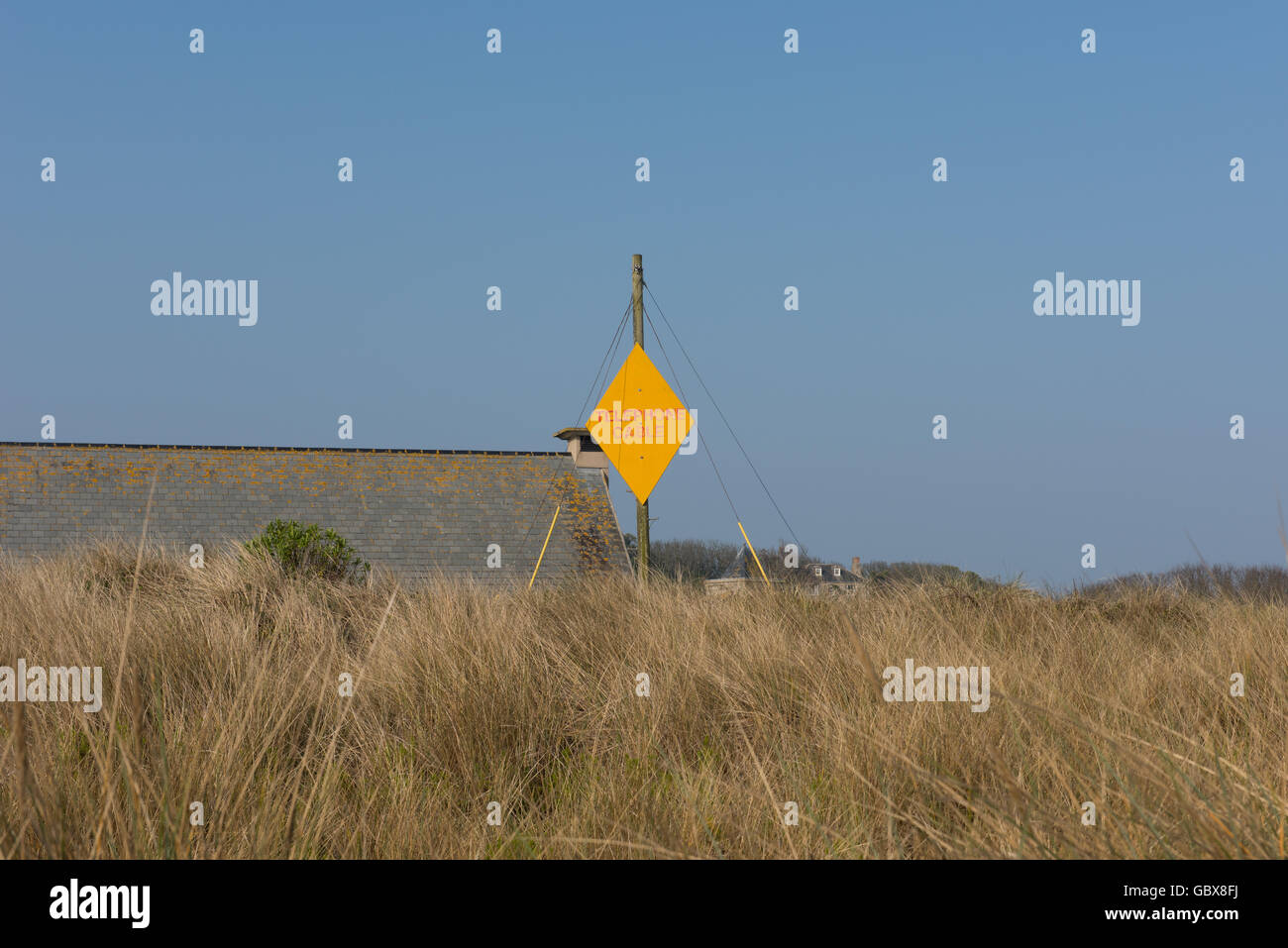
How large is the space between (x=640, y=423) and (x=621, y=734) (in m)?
12.4

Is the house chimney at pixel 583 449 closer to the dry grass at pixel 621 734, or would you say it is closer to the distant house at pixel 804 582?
the distant house at pixel 804 582

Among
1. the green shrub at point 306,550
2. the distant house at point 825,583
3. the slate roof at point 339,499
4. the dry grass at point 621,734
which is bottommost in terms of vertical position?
the dry grass at point 621,734

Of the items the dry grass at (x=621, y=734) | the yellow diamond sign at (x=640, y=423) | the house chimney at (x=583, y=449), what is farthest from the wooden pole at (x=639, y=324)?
the house chimney at (x=583, y=449)

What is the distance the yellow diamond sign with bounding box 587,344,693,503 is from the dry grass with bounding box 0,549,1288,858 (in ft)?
28.4

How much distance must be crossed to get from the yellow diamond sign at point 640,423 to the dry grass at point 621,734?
864 centimetres

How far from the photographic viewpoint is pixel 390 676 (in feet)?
20.6

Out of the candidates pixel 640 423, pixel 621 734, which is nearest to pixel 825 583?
pixel 621 734

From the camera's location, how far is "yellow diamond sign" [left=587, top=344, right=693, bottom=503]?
1794 cm

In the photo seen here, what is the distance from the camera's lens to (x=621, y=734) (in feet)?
19.0

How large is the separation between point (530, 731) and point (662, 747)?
0.83 meters

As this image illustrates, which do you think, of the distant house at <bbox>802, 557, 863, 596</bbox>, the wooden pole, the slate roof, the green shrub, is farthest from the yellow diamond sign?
the slate roof

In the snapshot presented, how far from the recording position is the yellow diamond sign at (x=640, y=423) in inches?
706

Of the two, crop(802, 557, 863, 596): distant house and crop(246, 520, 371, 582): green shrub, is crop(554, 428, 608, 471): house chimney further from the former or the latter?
crop(802, 557, 863, 596): distant house
